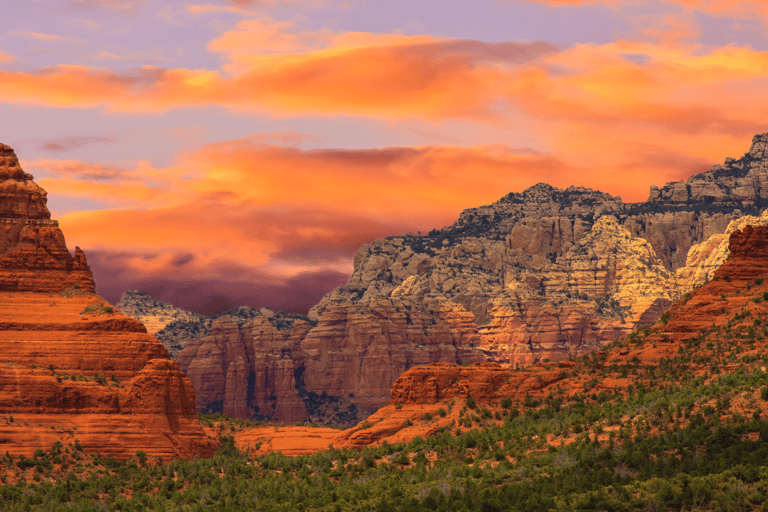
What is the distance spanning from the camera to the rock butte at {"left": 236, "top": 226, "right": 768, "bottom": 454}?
11312cm

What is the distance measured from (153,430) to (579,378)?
39.6m

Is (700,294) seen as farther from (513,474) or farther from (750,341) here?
(513,474)

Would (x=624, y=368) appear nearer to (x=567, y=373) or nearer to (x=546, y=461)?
(x=567, y=373)

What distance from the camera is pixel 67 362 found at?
117 m

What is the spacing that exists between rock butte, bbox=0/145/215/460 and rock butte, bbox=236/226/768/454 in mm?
17911

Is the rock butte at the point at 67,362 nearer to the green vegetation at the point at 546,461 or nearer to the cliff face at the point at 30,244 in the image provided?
the cliff face at the point at 30,244

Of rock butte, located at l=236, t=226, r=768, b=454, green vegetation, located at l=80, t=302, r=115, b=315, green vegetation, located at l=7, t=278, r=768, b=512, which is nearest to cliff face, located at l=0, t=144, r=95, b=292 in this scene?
green vegetation, located at l=80, t=302, r=115, b=315

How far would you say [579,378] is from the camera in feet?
378

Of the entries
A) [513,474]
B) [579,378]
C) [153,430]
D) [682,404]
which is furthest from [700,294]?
[153,430]

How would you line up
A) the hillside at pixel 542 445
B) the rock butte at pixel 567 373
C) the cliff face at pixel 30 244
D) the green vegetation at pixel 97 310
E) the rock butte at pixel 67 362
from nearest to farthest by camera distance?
the hillside at pixel 542 445, the rock butte at pixel 67 362, the rock butte at pixel 567 373, the green vegetation at pixel 97 310, the cliff face at pixel 30 244

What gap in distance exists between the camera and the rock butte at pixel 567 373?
113 m

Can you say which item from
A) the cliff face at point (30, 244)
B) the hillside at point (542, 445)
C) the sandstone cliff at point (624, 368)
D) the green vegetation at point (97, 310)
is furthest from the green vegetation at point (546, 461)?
the cliff face at point (30, 244)

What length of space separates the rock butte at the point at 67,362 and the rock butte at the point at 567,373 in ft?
58.8

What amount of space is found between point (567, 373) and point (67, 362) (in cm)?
4727
